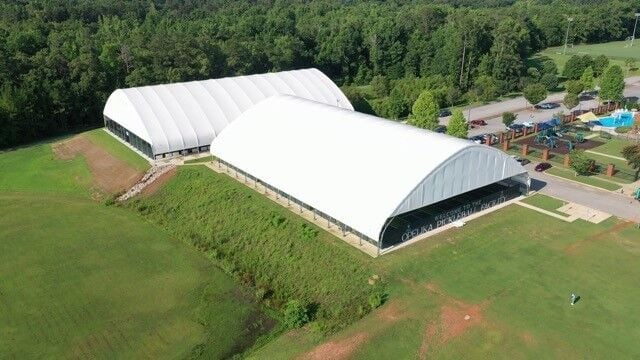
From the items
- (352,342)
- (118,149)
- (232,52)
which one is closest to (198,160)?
(118,149)

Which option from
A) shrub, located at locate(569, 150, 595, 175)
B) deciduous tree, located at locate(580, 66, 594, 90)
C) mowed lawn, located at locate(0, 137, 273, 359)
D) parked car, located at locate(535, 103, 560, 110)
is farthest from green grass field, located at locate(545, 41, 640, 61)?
mowed lawn, located at locate(0, 137, 273, 359)

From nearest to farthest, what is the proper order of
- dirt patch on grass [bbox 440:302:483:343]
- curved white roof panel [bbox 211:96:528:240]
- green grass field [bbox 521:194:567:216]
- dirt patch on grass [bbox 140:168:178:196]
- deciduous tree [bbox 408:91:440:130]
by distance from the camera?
dirt patch on grass [bbox 440:302:483:343], curved white roof panel [bbox 211:96:528:240], green grass field [bbox 521:194:567:216], dirt patch on grass [bbox 140:168:178:196], deciduous tree [bbox 408:91:440:130]

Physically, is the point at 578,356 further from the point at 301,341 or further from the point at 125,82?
the point at 125,82

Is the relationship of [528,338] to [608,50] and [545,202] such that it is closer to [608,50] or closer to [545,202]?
[545,202]

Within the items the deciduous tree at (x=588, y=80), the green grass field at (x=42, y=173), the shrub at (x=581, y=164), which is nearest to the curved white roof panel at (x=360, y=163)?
the shrub at (x=581, y=164)

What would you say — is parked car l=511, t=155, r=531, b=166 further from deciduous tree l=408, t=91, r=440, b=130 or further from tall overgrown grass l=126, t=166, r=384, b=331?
tall overgrown grass l=126, t=166, r=384, b=331
